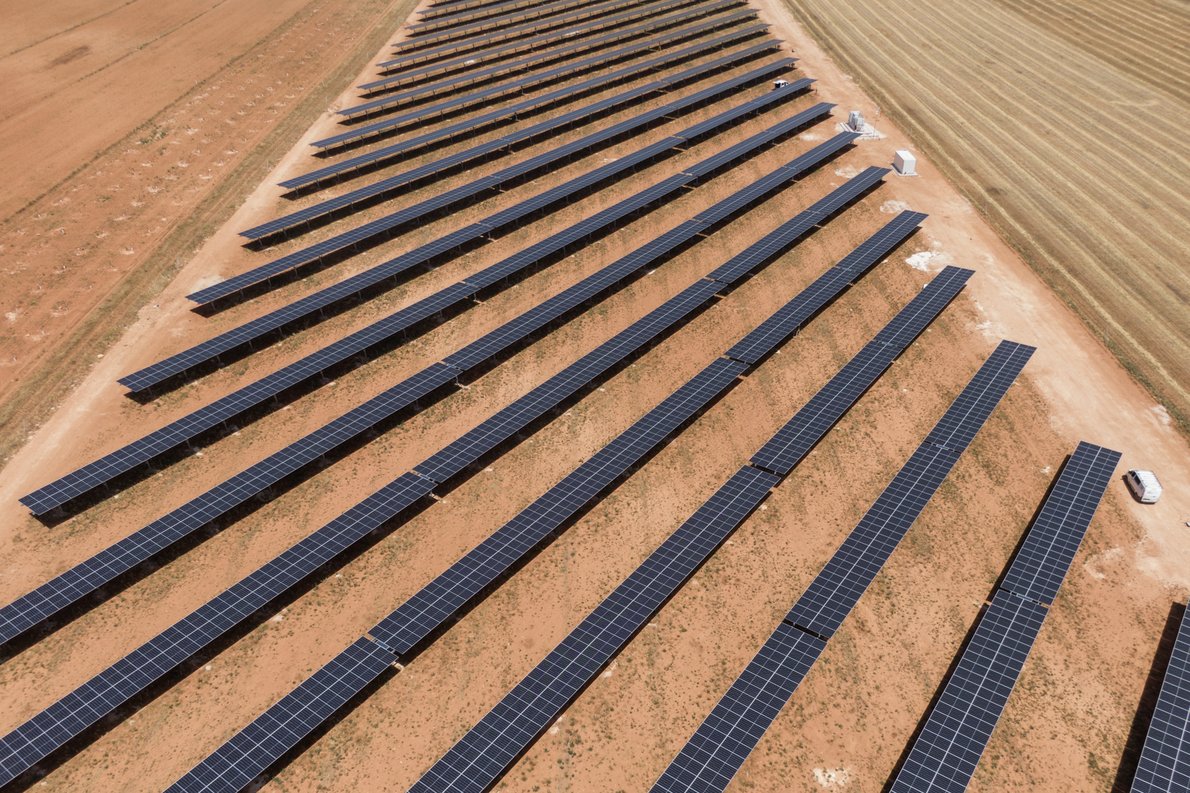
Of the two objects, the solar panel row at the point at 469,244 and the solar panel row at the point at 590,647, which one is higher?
the solar panel row at the point at 469,244

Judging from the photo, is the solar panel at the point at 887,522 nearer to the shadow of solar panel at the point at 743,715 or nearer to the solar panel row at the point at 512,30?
the shadow of solar panel at the point at 743,715

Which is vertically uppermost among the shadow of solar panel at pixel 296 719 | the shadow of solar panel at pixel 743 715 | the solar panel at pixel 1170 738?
the solar panel at pixel 1170 738

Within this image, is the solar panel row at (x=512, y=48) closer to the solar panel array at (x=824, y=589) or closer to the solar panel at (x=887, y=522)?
the solar panel array at (x=824, y=589)

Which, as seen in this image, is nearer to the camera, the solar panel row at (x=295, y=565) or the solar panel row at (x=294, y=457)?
the solar panel row at (x=295, y=565)

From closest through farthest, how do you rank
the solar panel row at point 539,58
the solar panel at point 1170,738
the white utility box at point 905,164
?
the solar panel at point 1170,738 < the white utility box at point 905,164 < the solar panel row at point 539,58

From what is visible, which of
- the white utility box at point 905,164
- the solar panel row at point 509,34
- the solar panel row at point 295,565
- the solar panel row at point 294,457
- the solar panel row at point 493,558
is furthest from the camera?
the solar panel row at point 509,34

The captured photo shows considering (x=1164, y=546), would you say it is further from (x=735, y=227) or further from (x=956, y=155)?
(x=956, y=155)

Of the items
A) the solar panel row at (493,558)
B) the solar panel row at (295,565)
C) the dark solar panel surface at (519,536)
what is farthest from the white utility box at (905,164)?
the dark solar panel surface at (519,536)
